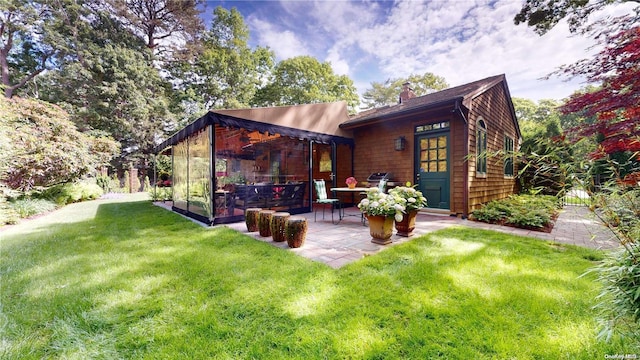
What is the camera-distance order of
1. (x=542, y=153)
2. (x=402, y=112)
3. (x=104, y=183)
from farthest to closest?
(x=104, y=183) < (x=542, y=153) < (x=402, y=112)

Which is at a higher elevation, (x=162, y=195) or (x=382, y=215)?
(x=382, y=215)

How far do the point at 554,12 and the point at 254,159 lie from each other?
9913mm

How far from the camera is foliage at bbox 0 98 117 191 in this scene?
22.6ft

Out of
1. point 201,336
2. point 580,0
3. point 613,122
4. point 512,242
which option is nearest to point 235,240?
point 201,336

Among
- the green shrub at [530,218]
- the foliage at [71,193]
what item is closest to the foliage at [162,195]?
the foliage at [71,193]

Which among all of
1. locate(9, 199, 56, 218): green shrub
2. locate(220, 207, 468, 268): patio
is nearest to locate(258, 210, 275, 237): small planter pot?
locate(220, 207, 468, 268): patio

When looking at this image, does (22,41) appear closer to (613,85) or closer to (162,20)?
(162,20)

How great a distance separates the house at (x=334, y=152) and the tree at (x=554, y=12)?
5.64 ft

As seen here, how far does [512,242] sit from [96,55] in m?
21.4

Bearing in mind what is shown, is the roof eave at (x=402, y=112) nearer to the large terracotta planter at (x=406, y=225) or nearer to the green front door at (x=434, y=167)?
the green front door at (x=434, y=167)

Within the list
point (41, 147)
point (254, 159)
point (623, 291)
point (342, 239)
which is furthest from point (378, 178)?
point (41, 147)

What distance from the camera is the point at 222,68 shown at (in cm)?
1870

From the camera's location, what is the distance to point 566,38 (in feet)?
23.0

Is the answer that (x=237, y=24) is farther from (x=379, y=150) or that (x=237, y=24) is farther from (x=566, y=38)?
(x=566, y=38)
